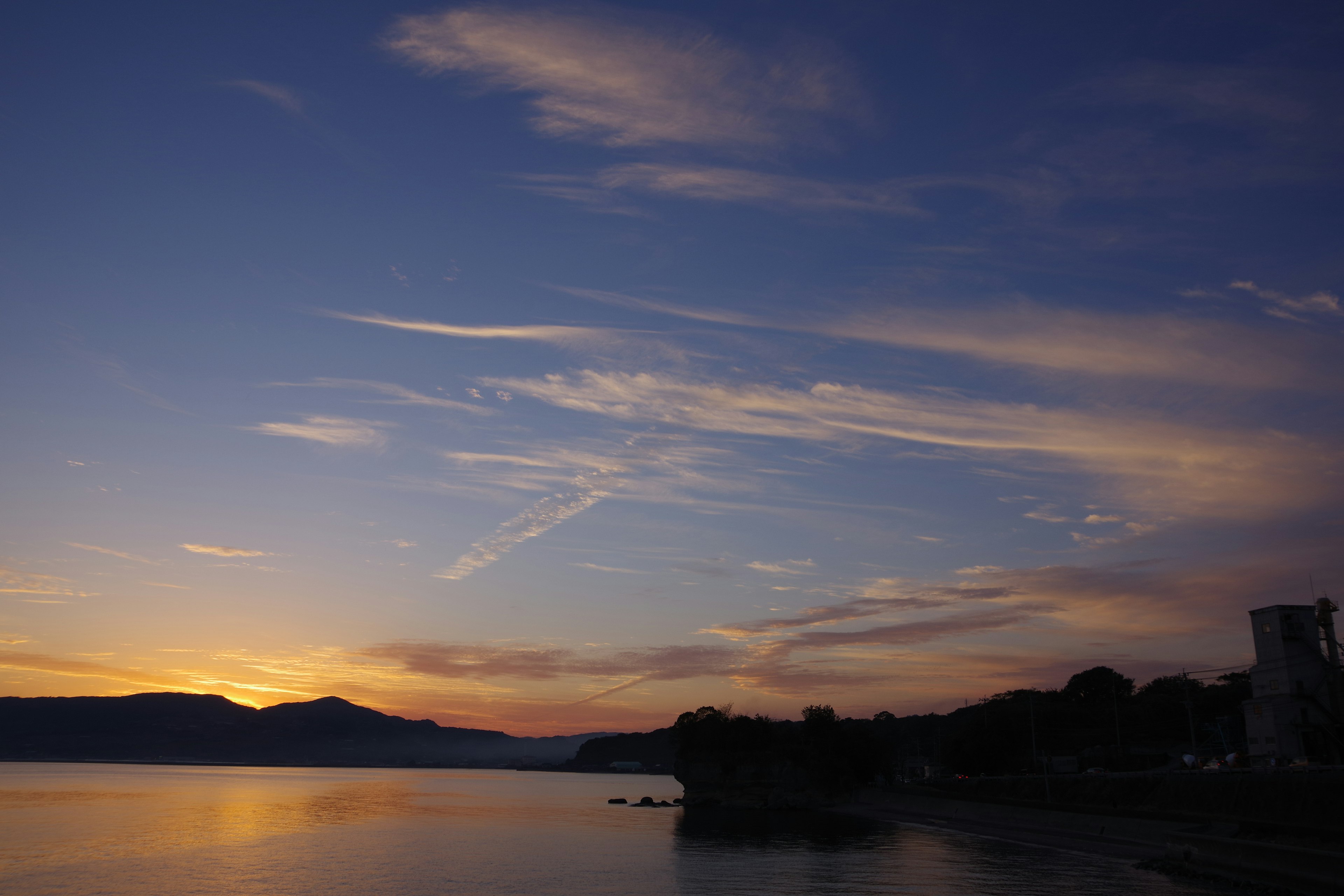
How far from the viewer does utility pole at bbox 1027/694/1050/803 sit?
116 m

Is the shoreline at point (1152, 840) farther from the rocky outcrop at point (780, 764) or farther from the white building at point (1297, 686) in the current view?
the rocky outcrop at point (780, 764)

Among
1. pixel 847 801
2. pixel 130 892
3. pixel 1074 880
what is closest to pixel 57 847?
pixel 130 892

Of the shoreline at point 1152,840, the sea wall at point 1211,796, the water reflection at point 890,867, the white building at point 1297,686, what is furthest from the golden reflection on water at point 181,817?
the white building at point 1297,686

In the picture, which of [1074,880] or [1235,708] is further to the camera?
[1235,708]

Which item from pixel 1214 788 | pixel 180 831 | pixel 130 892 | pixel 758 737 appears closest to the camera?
pixel 130 892

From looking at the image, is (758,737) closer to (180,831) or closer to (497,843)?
(497,843)

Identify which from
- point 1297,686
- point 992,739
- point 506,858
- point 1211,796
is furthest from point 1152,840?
point 992,739

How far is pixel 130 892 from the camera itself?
57562 mm

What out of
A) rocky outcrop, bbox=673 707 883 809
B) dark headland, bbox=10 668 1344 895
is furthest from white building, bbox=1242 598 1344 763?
rocky outcrop, bbox=673 707 883 809

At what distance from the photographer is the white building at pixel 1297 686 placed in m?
88.7

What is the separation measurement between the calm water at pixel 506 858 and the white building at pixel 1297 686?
96.3 ft

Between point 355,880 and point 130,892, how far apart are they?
14.5 meters

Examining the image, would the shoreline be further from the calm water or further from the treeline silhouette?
the treeline silhouette

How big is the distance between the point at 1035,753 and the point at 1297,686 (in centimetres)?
5786
